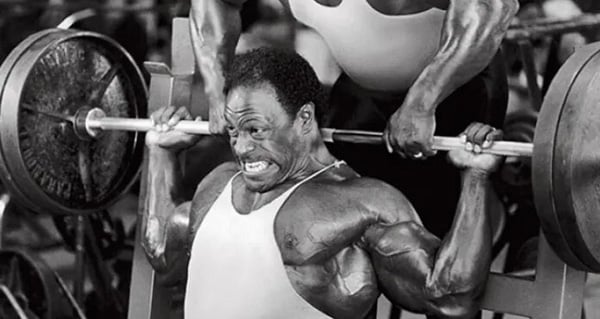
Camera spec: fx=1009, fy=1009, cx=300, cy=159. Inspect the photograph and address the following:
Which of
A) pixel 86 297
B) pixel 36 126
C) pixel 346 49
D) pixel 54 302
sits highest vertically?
pixel 346 49

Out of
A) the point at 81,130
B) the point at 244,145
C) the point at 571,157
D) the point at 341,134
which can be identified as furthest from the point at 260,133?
the point at 81,130

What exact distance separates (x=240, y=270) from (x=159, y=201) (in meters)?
0.32

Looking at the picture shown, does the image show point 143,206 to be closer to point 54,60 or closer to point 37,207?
point 37,207

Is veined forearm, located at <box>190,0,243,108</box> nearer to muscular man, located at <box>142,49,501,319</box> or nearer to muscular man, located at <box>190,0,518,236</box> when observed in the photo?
muscular man, located at <box>190,0,518,236</box>

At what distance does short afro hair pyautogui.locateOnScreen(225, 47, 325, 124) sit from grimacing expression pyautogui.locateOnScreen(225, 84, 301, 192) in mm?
10

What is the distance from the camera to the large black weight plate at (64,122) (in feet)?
6.37

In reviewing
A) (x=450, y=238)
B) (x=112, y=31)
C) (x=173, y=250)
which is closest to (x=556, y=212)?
(x=450, y=238)

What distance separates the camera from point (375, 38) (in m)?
1.76

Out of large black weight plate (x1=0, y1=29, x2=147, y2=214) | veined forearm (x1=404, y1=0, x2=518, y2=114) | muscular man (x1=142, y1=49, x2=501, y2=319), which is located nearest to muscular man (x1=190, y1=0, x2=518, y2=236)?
veined forearm (x1=404, y1=0, x2=518, y2=114)

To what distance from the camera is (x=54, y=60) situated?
6.60 ft

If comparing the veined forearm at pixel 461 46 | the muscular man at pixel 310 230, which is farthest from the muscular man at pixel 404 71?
the muscular man at pixel 310 230

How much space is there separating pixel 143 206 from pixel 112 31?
1.58 metres

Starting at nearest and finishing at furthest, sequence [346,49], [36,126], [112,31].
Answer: [346,49] < [36,126] < [112,31]

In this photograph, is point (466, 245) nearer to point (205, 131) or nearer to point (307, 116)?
point (307, 116)
